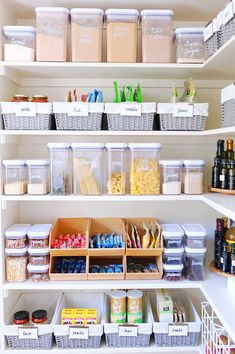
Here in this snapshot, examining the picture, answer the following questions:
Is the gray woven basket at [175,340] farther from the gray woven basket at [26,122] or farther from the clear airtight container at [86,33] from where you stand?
the clear airtight container at [86,33]

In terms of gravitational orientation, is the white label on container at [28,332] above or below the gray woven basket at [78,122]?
below

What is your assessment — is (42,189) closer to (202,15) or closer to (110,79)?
(110,79)

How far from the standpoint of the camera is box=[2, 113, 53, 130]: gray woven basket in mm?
1617

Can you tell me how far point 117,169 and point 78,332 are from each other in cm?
82

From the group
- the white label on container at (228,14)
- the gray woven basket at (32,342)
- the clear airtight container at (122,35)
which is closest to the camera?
the white label on container at (228,14)

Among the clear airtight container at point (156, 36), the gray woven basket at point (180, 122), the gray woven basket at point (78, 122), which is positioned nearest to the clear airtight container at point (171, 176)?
the gray woven basket at point (180, 122)

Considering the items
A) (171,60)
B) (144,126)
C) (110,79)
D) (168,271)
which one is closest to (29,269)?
(168,271)

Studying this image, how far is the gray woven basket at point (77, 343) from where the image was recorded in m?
1.67

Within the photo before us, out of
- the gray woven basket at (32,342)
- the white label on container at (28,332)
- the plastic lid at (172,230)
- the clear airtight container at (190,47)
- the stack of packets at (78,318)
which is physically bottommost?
the gray woven basket at (32,342)

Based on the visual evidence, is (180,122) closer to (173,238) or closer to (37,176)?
(173,238)

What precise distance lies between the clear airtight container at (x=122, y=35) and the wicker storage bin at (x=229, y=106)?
0.48 metres

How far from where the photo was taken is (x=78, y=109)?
160cm

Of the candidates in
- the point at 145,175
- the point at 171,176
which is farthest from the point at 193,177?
the point at 145,175

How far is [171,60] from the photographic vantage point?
1.64m
